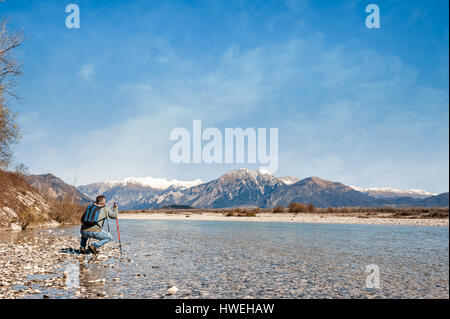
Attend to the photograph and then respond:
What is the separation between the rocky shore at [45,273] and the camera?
8.50m

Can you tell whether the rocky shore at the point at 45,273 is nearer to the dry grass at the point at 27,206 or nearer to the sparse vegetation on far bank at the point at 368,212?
the dry grass at the point at 27,206

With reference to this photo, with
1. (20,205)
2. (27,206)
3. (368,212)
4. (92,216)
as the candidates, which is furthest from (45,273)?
(368,212)

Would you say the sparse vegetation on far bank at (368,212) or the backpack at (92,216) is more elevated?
the backpack at (92,216)

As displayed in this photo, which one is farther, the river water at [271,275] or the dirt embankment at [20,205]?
the dirt embankment at [20,205]

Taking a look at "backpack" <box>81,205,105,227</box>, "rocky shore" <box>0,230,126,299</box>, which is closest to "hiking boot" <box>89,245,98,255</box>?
"rocky shore" <box>0,230,126,299</box>

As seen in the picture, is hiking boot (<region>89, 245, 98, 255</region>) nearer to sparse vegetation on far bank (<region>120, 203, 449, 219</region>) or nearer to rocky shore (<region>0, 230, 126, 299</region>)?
rocky shore (<region>0, 230, 126, 299</region>)

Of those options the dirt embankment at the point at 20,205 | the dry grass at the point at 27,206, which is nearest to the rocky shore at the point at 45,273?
the dirt embankment at the point at 20,205

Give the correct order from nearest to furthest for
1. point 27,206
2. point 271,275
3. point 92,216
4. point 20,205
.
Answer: point 271,275 < point 92,216 < point 20,205 < point 27,206

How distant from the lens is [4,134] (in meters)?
23.2

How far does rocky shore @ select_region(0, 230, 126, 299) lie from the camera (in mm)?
8500

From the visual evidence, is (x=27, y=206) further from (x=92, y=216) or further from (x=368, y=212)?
(x=368, y=212)

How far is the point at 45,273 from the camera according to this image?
439 inches
